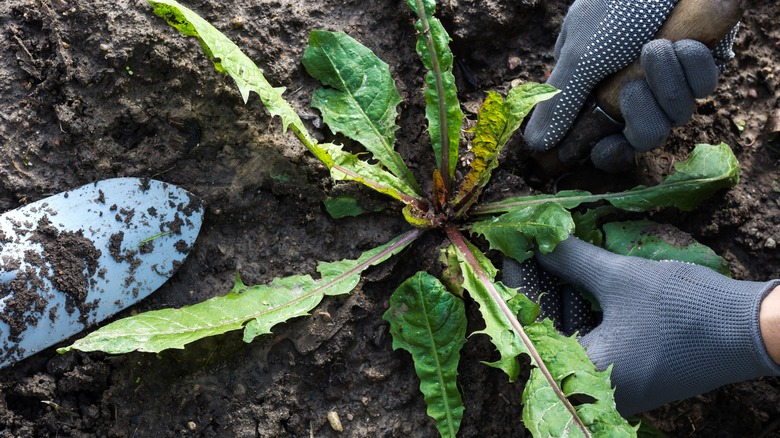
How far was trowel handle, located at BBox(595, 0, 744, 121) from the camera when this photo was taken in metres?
1.60

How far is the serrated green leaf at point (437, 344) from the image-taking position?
1792 mm

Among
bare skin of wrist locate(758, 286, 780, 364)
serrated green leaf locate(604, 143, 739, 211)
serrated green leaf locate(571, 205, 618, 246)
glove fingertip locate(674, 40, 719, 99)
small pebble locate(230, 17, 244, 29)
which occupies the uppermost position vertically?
glove fingertip locate(674, 40, 719, 99)

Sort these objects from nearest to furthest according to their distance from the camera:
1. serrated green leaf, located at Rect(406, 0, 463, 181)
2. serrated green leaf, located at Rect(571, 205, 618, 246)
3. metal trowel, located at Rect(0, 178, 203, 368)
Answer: metal trowel, located at Rect(0, 178, 203, 368)
serrated green leaf, located at Rect(406, 0, 463, 181)
serrated green leaf, located at Rect(571, 205, 618, 246)

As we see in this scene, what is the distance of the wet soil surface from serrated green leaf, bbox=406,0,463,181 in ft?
0.41

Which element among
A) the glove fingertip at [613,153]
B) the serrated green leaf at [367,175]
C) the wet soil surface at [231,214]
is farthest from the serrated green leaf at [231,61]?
the glove fingertip at [613,153]

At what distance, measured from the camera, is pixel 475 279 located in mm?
1814

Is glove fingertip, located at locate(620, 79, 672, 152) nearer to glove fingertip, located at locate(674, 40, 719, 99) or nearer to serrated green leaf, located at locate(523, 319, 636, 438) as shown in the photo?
glove fingertip, located at locate(674, 40, 719, 99)

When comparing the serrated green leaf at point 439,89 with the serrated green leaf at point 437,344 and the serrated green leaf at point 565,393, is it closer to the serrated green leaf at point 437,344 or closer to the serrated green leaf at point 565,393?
the serrated green leaf at point 437,344

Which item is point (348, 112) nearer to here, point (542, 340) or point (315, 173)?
point (315, 173)

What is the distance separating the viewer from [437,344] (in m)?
1.80

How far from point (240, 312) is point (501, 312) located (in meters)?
0.71

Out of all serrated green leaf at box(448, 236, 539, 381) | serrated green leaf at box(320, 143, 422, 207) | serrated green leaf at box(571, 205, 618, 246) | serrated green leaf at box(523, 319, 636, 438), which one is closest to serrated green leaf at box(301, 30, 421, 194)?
serrated green leaf at box(320, 143, 422, 207)

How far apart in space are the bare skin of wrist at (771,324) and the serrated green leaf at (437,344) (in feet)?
2.46

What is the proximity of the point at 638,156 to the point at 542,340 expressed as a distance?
2.46 ft
